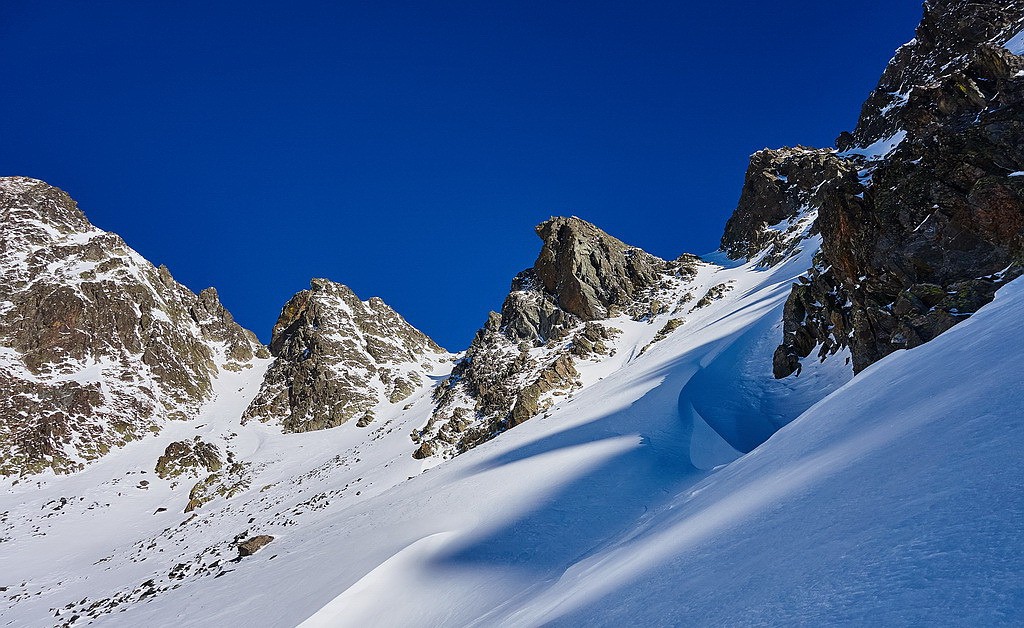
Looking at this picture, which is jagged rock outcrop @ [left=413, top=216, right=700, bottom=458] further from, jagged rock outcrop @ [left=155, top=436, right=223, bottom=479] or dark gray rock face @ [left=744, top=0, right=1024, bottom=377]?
jagged rock outcrop @ [left=155, top=436, right=223, bottom=479]

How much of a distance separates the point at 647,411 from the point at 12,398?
6895 centimetres

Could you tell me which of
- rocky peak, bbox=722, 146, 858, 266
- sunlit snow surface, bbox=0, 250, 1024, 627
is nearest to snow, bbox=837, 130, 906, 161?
rocky peak, bbox=722, 146, 858, 266

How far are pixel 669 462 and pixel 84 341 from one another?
78.4m

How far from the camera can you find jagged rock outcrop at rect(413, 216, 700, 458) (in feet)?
118

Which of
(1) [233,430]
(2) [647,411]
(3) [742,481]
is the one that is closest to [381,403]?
(1) [233,430]

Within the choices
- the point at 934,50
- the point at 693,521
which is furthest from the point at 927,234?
the point at 934,50

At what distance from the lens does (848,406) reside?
5484 millimetres

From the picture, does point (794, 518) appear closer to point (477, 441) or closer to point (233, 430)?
point (477, 441)

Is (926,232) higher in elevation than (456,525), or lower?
higher

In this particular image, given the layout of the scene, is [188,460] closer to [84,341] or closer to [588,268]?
[84,341]

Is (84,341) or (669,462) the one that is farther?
(84,341)

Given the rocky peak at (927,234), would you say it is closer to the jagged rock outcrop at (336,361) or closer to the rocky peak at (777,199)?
the rocky peak at (777,199)

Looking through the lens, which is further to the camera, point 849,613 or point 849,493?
point 849,493

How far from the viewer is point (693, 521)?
15.8 ft
